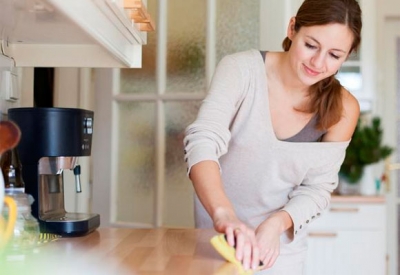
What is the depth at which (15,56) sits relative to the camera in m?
1.54

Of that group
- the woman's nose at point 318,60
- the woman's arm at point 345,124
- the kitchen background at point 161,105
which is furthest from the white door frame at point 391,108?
the woman's nose at point 318,60

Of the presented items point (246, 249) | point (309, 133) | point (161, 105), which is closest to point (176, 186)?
point (161, 105)

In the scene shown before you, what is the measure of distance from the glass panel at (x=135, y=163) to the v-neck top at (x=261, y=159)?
1.05m

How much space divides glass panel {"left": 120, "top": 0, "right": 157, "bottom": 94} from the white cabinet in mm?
984

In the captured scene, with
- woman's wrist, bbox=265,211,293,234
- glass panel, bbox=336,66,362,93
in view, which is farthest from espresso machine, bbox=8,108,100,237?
glass panel, bbox=336,66,362,93

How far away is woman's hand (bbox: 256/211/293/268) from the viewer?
1.08 m

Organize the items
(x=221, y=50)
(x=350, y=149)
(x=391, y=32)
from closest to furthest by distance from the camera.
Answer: (x=221, y=50) → (x=350, y=149) → (x=391, y=32)

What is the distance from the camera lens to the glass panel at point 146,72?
8.13 ft

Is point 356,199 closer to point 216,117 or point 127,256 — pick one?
point 216,117

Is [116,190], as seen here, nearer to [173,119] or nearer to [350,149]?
[173,119]

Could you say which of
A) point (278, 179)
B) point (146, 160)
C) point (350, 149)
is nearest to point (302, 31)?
point (278, 179)

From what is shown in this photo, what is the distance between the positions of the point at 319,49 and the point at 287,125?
9.4 inches

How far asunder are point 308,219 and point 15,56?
0.82 meters

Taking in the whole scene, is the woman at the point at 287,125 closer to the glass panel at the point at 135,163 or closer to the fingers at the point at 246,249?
the fingers at the point at 246,249
